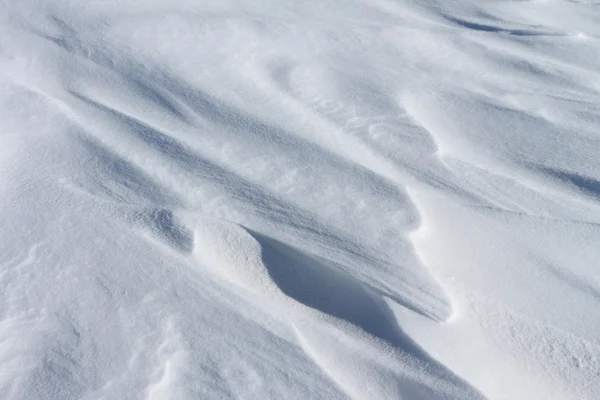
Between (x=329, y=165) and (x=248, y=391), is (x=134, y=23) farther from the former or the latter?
(x=248, y=391)

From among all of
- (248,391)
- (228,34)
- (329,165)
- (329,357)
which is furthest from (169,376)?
(228,34)

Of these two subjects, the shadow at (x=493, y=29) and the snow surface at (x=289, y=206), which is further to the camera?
the shadow at (x=493, y=29)

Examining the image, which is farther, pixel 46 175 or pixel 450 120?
pixel 450 120

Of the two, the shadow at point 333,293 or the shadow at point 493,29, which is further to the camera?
the shadow at point 493,29

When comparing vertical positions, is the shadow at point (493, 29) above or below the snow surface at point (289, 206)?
above

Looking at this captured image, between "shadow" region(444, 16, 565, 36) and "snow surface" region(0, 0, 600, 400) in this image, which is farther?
"shadow" region(444, 16, 565, 36)

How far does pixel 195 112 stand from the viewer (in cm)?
152

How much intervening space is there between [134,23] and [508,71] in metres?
0.90

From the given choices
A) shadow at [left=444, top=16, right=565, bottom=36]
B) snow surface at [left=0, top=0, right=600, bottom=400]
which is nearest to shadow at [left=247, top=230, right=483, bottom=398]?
snow surface at [left=0, top=0, right=600, bottom=400]

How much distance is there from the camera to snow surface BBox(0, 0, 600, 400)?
988 millimetres

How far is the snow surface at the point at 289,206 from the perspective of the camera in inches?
38.9

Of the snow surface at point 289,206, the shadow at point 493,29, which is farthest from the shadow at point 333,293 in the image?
the shadow at point 493,29

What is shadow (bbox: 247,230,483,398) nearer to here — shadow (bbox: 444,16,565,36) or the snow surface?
the snow surface

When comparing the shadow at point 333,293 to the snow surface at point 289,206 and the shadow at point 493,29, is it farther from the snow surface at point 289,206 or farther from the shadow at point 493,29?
the shadow at point 493,29
